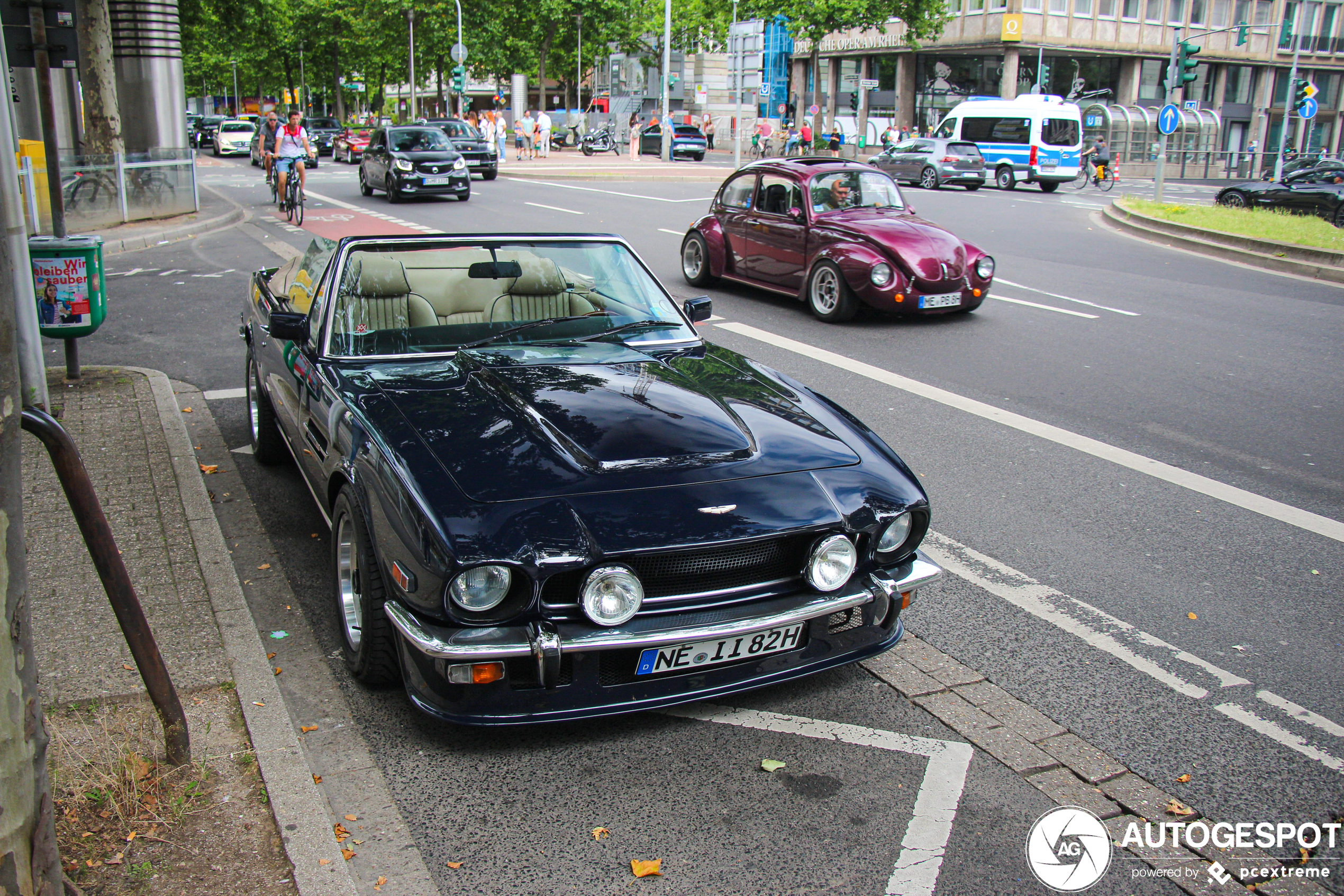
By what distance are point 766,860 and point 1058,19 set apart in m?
56.7

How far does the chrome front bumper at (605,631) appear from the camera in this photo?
3.04m

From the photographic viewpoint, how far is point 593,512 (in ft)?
10.5

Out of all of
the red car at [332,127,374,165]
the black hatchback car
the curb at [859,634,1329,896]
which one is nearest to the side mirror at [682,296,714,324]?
the curb at [859,634,1329,896]

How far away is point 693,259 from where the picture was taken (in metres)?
13.1

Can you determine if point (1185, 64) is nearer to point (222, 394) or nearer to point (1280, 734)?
point (222, 394)

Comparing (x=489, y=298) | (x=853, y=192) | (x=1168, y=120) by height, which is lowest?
(x=489, y=298)

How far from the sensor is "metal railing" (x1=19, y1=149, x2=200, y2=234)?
1667 centimetres

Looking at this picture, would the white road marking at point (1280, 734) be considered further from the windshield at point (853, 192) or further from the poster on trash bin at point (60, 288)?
the windshield at point (853, 192)

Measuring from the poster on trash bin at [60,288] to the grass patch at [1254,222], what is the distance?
16254 millimetres

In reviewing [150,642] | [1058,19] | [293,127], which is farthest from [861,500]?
[1058,19]

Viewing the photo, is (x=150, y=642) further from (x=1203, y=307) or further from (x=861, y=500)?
(x=1203, y=307)

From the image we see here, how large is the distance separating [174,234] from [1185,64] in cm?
2280

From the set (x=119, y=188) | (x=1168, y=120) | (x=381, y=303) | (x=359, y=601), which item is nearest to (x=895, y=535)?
(x=359, y=601)

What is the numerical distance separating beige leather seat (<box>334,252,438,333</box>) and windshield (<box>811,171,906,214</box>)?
736 cm
